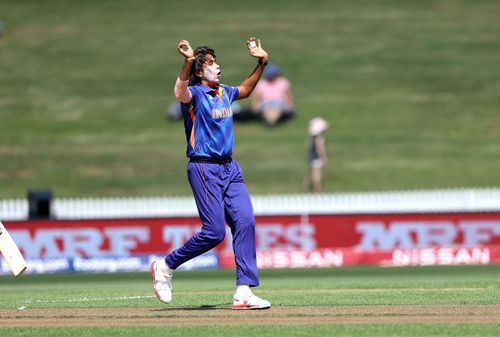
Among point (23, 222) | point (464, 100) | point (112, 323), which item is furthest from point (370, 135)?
point (112, 323)

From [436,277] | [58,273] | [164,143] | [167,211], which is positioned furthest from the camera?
[164,143]

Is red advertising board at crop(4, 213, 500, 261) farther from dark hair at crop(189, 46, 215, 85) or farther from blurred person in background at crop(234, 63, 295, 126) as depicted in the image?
dark hair at crop(189, 46, 215, 85)

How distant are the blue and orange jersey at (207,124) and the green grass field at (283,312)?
53.4 inches

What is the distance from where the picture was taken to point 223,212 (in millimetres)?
10227

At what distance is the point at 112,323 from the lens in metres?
9.26

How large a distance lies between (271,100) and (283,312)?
2398 centimetres

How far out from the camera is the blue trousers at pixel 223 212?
10.2 metres

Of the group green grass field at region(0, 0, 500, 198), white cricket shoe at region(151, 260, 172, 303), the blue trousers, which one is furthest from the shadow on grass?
green grass field at region(0, 0, 500, 198)

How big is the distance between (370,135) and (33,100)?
36.9 feet

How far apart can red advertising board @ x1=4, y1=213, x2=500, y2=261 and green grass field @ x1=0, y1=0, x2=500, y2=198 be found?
786cm

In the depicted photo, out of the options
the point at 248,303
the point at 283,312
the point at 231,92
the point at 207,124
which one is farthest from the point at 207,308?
the point at 231,92

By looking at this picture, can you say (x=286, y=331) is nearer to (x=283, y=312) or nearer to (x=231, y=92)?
(x=283, y=312)

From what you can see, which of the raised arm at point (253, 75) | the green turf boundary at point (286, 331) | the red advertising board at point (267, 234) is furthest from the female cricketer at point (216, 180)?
the red advertising board at point (267, 234)

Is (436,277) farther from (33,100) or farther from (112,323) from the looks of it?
(33,100)
